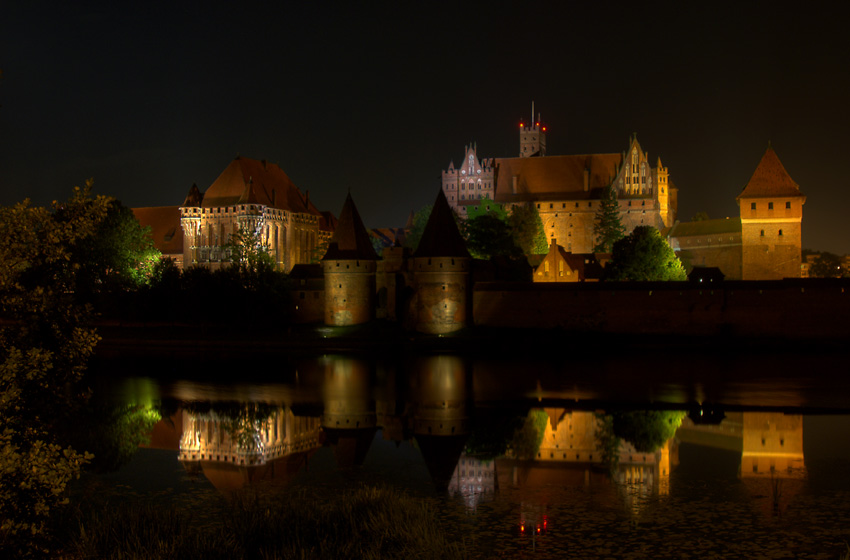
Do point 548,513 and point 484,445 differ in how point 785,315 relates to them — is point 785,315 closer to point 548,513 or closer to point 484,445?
point 484,445

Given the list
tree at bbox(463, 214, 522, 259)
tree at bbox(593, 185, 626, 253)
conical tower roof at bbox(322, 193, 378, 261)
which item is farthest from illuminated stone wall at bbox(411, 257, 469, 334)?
tree at bbox(593, 185, 626, 253)

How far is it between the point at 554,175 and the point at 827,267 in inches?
1107

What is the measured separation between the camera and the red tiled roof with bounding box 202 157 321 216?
54.2 m

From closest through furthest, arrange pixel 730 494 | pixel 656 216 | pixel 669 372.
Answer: pixel 730 494 < pixel 669 372 < pixel 656 216

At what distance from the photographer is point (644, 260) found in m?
43.6

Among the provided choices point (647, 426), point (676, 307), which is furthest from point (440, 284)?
point (647, 426)

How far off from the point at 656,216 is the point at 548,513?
58477 mm

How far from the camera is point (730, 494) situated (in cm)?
1186

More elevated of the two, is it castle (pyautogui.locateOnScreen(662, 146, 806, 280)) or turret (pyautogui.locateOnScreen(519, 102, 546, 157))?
turret (pyautogui.locateOnScreen(519, 102, 546, 157))

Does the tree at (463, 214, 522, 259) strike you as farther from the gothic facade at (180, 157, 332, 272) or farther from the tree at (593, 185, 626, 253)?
the tree at (593, 185, 626, 253)

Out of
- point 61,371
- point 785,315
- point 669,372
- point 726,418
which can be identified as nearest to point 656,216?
point 785,315

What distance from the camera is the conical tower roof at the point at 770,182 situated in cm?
4459

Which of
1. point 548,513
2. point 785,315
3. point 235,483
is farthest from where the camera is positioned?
point 785,315

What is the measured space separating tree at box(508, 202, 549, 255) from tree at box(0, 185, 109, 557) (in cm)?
4921
